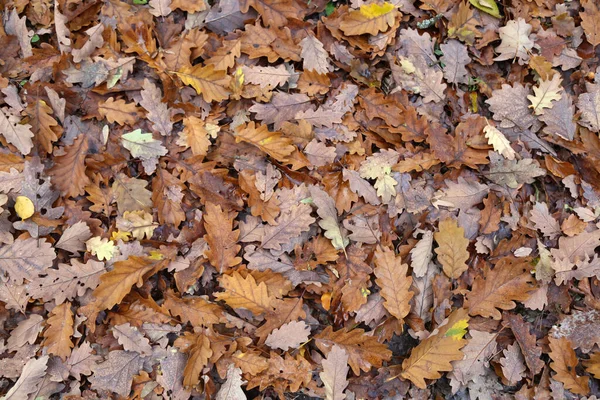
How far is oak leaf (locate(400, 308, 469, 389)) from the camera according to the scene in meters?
2.28

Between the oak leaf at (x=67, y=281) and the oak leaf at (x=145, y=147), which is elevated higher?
the oak leaf at (x=145, y=147)

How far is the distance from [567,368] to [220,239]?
1.90m

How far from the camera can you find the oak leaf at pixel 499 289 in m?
2.41

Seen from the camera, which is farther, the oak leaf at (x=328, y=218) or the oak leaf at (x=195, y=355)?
the oak leaf at (x=328, y=218)

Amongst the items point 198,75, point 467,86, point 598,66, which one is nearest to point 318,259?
point 198,75

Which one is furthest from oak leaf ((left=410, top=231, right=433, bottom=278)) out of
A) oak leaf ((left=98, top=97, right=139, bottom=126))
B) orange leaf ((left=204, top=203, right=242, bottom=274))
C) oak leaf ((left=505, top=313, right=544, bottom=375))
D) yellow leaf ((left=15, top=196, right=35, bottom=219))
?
yellow leaf ((left=15, top=196, right=35, bottom=219))

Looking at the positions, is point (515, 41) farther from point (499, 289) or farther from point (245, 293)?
point (245, 293)

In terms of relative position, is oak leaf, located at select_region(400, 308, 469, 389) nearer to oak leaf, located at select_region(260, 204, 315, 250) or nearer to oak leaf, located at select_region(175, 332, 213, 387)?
oak leaf, located at select_region(260, 204, 315, 250)

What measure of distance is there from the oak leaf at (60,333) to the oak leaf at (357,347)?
1.23 m

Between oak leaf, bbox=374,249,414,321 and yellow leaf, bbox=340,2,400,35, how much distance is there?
129cm

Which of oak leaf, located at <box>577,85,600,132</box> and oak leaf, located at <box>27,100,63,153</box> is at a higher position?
oak leaf, located at <box>27,100,63,153</box>

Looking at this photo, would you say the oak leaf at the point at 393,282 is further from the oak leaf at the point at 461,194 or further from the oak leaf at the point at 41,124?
the oak leaf at the point at 41,124

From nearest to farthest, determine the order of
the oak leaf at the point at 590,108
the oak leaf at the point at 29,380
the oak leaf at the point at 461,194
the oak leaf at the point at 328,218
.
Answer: the oak leaf at the point at 29,380 < the oak leaf at the point at 328,218 < the oak leaf at the point at 461,194 < the oak leaf at the point at 590,108

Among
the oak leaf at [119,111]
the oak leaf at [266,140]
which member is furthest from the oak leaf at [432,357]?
the oak leaf at [119,111]
